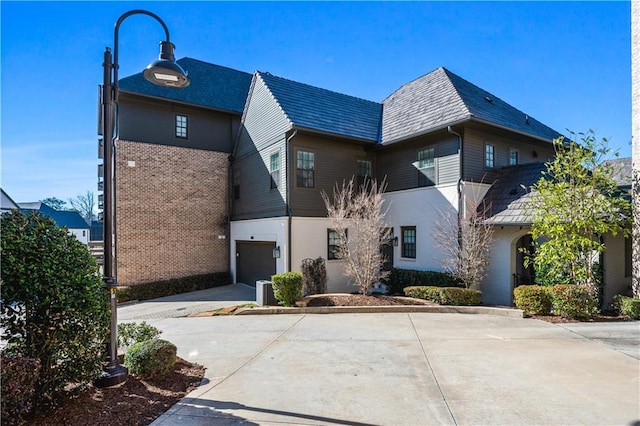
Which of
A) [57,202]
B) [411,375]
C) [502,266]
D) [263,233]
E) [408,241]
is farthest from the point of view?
[57,202]

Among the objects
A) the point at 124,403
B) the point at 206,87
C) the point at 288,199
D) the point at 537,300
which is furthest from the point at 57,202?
the point at 537,300

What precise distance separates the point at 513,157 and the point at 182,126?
1444 cm

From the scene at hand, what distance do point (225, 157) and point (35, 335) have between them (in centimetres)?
1411

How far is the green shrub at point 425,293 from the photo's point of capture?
10257mm

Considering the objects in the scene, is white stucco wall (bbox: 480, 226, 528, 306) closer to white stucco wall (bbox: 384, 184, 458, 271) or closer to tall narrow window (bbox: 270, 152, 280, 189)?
white stucco wall (bbox: 384, 184, 458, 271)

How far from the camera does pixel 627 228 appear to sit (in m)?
9.84

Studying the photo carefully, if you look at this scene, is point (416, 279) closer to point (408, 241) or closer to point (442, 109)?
point (408, 241)

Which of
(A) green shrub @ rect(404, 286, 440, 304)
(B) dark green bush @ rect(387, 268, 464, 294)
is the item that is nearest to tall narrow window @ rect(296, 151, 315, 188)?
(B) dark green bush @ rect(387, 268, 464, 294)

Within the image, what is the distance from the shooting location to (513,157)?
13.5m

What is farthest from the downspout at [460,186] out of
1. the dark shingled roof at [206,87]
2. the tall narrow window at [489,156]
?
the dark shingled roof at [206,87]

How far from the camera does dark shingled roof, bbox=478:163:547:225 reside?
35.7 feet

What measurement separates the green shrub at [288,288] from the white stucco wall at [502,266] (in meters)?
6.35

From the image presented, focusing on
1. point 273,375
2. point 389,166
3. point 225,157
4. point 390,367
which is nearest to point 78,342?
point 273,375

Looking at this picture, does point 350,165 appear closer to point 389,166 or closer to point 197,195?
point 389,166
